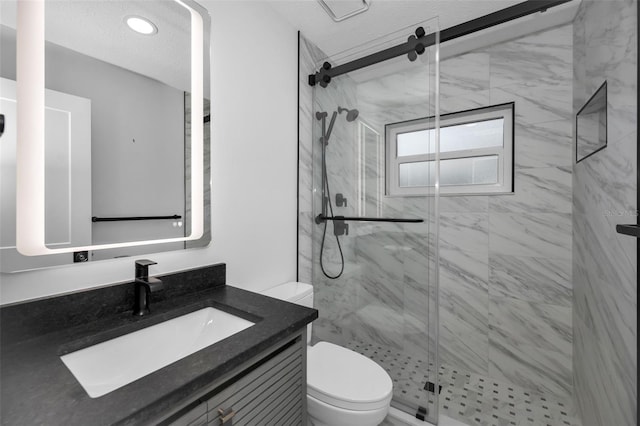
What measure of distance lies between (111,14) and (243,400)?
1412 millimetres

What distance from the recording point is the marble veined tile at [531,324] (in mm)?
1959

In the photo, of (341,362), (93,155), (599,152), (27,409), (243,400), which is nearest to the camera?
(27,409)

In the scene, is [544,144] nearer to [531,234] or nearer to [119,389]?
[531,234]

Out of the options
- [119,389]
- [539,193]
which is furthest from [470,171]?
[119,389]

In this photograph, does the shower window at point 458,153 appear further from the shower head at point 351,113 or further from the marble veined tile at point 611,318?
the marble veined tile at point 611,318

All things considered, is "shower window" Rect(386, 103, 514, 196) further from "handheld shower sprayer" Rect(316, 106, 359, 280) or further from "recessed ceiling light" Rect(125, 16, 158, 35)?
"recessed ceiling light" Rect(125, 16, 158, 35)

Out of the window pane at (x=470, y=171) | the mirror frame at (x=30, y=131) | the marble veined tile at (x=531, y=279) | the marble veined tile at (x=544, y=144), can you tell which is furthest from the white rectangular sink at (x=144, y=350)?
the marble veined tile at (x=544, y=144)

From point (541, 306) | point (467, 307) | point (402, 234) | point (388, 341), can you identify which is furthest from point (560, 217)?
point (388, 341)

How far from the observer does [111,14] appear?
1087mm

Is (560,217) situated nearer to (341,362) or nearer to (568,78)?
(568,78)

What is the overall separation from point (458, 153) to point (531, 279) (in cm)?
108

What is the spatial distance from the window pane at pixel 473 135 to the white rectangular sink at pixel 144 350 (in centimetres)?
217

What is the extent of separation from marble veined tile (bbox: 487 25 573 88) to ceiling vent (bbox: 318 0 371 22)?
1102mm

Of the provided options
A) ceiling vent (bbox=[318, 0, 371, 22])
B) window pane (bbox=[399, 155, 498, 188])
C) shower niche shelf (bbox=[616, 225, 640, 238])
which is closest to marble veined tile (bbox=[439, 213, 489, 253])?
window pane (bbox=[399, 155, 498, 188])
